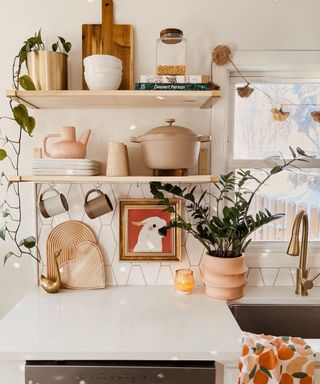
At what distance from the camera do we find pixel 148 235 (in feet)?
5.74

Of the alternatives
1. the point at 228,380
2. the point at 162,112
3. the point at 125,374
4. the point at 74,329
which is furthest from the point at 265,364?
the point at 162,112

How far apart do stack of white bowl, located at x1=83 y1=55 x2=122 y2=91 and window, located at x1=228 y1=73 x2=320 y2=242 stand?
631 mm

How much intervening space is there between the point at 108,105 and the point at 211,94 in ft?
1.67

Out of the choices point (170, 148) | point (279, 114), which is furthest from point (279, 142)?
point (170, 148)

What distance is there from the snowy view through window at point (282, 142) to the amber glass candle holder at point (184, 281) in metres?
0.44

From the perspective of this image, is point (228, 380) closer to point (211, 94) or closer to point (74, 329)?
point (74, 329)

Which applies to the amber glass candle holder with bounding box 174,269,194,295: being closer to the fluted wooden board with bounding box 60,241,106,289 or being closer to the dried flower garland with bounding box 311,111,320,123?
the fluted wooden board with bounding box 60,241,106,289

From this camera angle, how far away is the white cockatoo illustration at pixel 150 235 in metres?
1.74

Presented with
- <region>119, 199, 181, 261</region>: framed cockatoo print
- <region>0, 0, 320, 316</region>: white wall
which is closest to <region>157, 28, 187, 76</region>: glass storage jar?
<region>0, 0, 320, 316</region>: white wall

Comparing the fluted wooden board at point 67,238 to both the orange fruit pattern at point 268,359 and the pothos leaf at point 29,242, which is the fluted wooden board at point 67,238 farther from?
the orange fruit pattern at point 268,359

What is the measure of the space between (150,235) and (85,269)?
0.35 metres

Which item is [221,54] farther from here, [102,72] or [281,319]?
[281,319]

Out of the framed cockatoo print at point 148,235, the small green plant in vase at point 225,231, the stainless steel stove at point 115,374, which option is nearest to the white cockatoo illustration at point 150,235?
the framed cockatoo print at point 148,235

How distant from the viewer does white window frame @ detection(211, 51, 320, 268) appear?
168 cm
